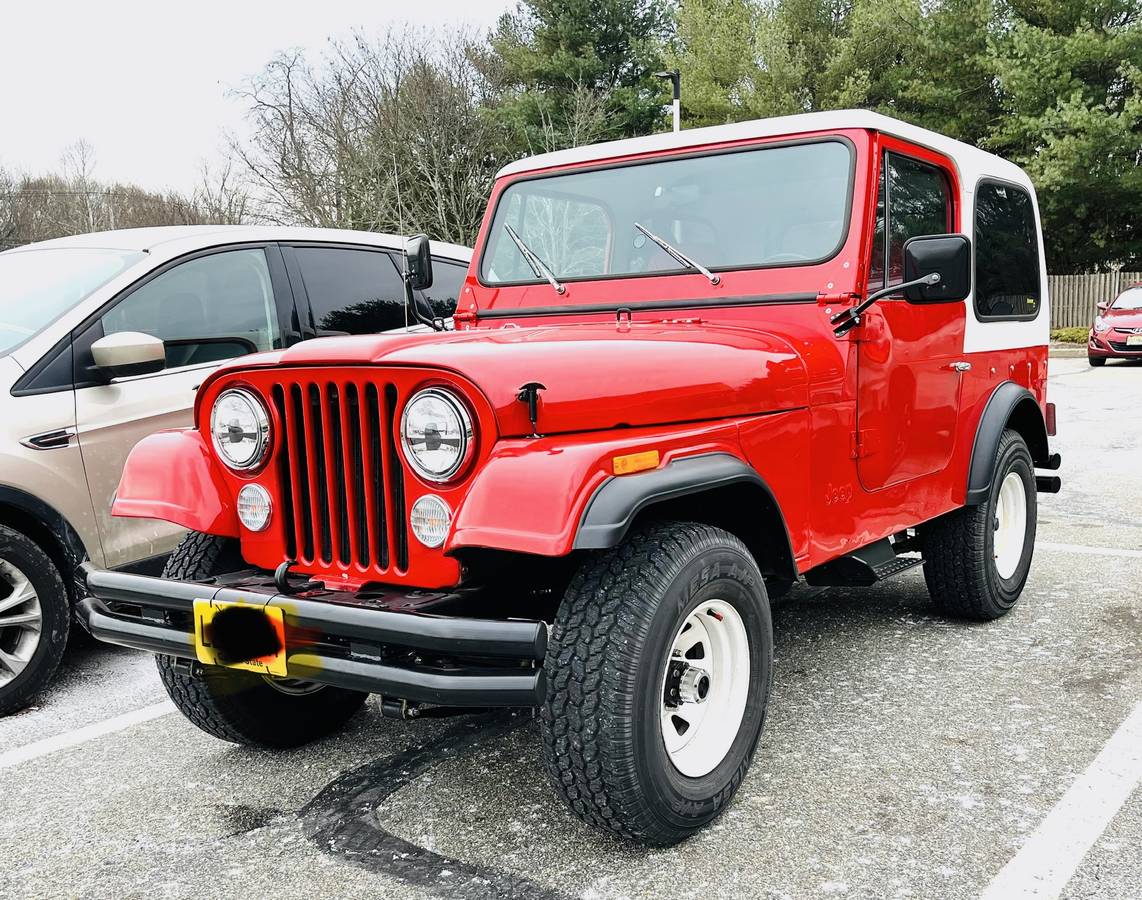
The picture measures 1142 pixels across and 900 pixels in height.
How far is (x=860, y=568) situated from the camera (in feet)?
12.4

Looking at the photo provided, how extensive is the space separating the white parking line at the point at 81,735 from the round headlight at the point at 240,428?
4.79 ft

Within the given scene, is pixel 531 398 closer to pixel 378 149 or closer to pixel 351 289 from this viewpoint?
pixel 351 289

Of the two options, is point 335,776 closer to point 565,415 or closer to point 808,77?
point 565,415

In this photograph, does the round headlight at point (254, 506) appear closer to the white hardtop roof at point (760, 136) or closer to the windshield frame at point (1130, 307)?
the white hardtop roof at point (760, 136)

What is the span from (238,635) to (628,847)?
117 centimetres

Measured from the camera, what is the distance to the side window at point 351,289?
526 cm

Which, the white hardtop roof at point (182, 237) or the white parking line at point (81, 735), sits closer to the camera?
the white parking line at point (81, 735)

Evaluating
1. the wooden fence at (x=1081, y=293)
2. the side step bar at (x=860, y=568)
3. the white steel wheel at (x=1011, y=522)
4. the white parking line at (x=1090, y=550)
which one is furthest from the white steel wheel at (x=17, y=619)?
the wooden fence at (x=1081, y=293)

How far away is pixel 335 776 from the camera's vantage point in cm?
333

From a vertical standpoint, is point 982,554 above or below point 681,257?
below

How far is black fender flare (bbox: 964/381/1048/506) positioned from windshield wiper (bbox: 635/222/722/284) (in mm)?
1549

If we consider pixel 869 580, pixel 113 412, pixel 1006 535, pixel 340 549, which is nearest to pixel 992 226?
pixel 1006 535

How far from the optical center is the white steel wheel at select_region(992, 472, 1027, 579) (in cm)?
493

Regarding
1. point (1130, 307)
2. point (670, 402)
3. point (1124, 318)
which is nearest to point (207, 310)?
point (670, 402)
